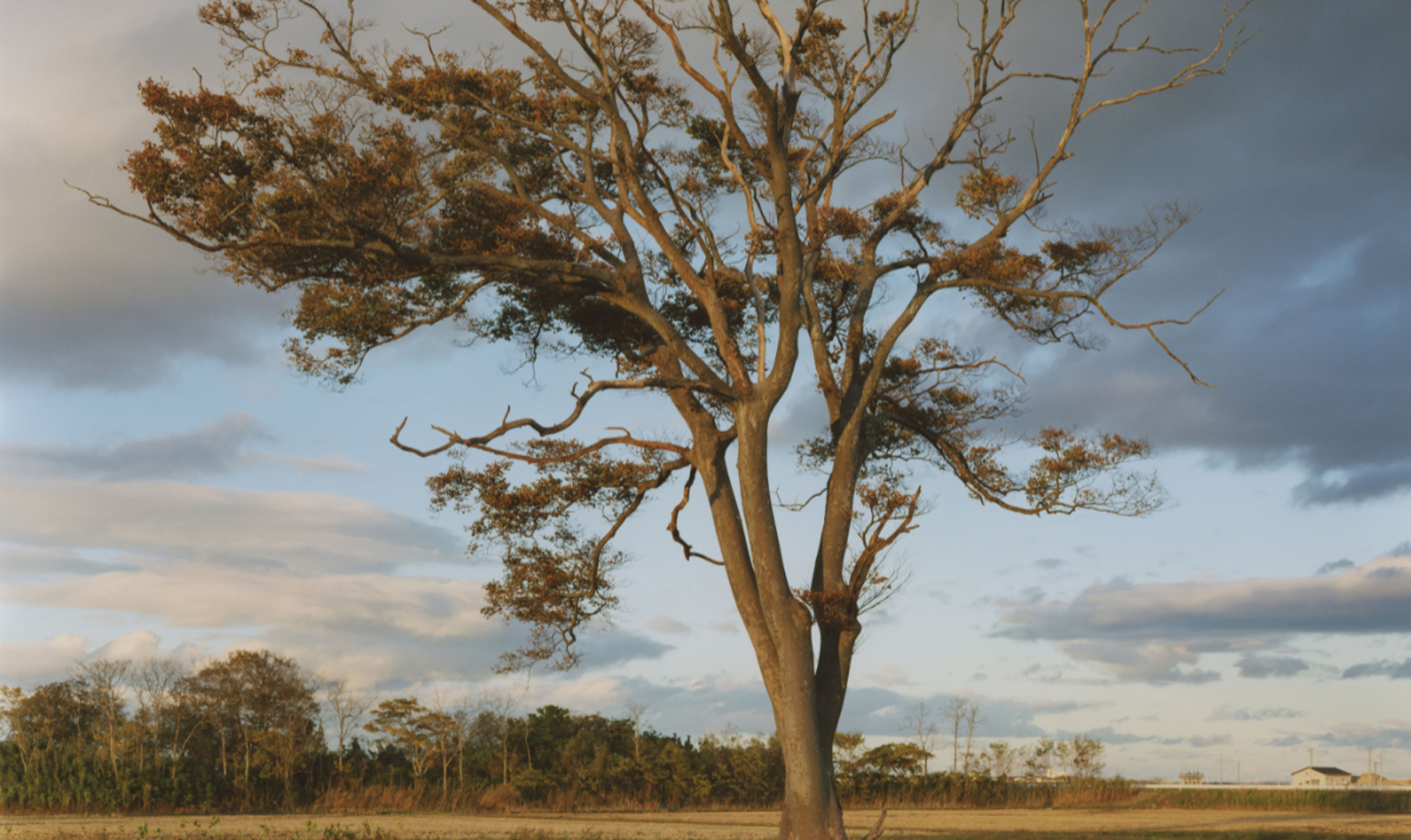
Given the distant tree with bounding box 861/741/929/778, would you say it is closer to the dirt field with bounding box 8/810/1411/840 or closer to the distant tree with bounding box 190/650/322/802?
the dirt field with bounding box 8/810/1411/840

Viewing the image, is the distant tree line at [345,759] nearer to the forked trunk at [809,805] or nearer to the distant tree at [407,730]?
the distant tree at [407,730]

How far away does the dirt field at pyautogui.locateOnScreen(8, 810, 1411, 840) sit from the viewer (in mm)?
11742

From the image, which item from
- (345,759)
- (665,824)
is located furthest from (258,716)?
(665,824)

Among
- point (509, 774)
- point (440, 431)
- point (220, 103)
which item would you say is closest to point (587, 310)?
point (440, 431)

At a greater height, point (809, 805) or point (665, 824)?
point (809, 805)

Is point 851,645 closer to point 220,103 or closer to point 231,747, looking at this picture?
point 220,103

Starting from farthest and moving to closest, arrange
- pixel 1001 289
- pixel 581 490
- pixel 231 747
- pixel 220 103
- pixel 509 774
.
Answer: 1. pixel 231 747
2. pixel 509 774
3. pixel 1001 289
4. pixel 581 490
5. pixel 220 103

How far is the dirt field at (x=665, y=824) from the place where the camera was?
1174 centimetres

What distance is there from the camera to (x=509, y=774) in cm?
2166

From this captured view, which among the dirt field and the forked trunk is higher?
the forked trunk

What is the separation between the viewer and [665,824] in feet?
53.4

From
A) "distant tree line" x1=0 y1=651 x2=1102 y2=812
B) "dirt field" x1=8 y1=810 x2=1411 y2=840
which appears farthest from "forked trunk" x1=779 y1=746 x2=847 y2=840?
"distant tree line" x1=0 y1=651 x2=1102 y2=812

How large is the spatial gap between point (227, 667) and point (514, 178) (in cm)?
1789

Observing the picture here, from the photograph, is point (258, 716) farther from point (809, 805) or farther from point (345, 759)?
point (809, 805)
